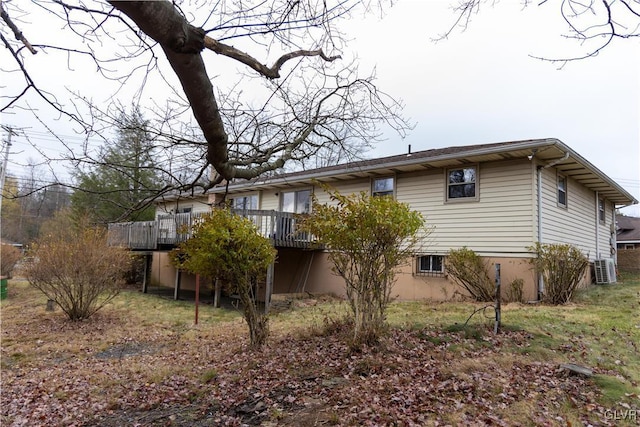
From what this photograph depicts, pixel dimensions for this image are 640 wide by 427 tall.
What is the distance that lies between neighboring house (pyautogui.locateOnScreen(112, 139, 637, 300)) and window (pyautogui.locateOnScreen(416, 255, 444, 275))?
1.2 inches

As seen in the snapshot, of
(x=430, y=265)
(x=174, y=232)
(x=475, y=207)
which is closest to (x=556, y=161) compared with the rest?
(x=475, y=207)

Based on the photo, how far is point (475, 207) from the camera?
35.7 ft

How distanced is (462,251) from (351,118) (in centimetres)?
657

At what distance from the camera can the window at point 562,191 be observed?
450 inches

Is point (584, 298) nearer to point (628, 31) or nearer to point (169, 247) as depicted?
point (628, 31)

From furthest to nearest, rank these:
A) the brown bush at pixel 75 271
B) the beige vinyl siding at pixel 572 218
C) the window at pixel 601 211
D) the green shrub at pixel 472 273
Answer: the window at pixel 601 211
the beige vinyl siding at pixel 572 218
the brown bush at pixel 75 271
the green shrub at pixel 472 273

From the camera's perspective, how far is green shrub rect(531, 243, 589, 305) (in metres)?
9.23

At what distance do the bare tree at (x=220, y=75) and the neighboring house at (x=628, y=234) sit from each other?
30840mm

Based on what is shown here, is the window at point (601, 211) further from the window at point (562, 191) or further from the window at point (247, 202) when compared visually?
the window at point (247, 202)

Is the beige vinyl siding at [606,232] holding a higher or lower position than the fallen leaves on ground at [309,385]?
higher

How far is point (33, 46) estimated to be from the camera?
291cm

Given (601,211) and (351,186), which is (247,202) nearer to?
(351,186)

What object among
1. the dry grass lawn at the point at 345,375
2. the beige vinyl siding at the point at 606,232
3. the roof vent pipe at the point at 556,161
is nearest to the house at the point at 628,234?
the beige vinyl siding at the point at 606,232

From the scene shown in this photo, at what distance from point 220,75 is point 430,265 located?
9.11m
